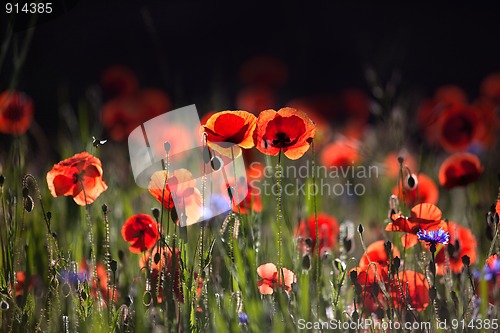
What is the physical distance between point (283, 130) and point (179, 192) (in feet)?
0.69

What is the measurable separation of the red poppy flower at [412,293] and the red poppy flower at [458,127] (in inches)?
30.1

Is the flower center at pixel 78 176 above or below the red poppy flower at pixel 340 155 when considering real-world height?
below

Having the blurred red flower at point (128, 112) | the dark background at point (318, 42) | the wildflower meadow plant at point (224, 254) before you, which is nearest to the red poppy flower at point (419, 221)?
the wildflower meadow plant at point (224, 254)

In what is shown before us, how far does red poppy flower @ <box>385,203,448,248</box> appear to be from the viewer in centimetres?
142

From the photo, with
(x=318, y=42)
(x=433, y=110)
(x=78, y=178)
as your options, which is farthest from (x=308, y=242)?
(x=318, y=42)

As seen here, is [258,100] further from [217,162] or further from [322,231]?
[217,162]

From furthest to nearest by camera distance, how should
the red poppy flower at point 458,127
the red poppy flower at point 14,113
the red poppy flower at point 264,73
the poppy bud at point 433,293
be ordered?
the red poppy flower at point 264,73 < the red poppy flower at point 458,127 < the red poppy flower at point 14,113 < the poppy bud at point 433,293

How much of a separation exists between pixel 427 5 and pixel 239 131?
4.67 m

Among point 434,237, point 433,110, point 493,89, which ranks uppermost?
point 493,89

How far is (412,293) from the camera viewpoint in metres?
1.51

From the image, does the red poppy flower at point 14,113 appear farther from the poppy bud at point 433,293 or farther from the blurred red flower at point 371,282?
the poppy bud at point 433,293

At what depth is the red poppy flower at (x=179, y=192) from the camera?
1.49 meters

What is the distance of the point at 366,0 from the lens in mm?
6223

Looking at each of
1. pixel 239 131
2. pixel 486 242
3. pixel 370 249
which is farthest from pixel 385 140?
pixel 239 131
